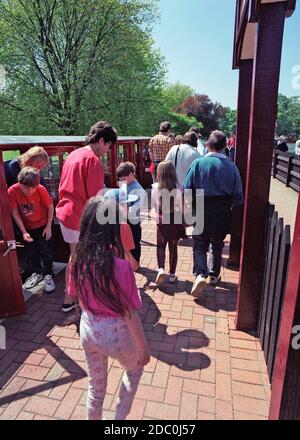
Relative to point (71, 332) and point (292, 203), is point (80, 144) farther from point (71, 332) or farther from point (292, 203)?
point (292, 203)

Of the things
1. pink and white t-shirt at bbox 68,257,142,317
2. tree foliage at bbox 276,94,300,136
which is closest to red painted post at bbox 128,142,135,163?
tree foliage at bbox 276,94,300,136

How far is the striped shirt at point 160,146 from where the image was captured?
6.82 m

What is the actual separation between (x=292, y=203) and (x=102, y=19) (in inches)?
532

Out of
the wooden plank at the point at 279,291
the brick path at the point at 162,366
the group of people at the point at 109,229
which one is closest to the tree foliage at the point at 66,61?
the group of people at the point at 109,229

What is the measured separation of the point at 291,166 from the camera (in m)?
10.5

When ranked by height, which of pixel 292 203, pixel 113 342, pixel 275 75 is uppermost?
pixel 275 75

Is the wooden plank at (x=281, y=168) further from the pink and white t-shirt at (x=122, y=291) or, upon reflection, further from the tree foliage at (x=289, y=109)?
the pink and white t-shirt at (x=122, y=291)

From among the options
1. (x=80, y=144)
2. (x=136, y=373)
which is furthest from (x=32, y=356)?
(x=80, y=144)

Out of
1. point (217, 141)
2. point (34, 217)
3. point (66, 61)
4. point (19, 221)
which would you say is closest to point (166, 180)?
point (217, 141)

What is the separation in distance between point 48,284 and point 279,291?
293 cm

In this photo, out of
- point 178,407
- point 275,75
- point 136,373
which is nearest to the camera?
point 136,373

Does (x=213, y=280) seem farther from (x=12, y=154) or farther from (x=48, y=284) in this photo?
(x=12, y=154)

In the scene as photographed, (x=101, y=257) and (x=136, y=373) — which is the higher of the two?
(x=101, y=257)

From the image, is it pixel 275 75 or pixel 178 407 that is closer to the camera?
pixel 178 407
